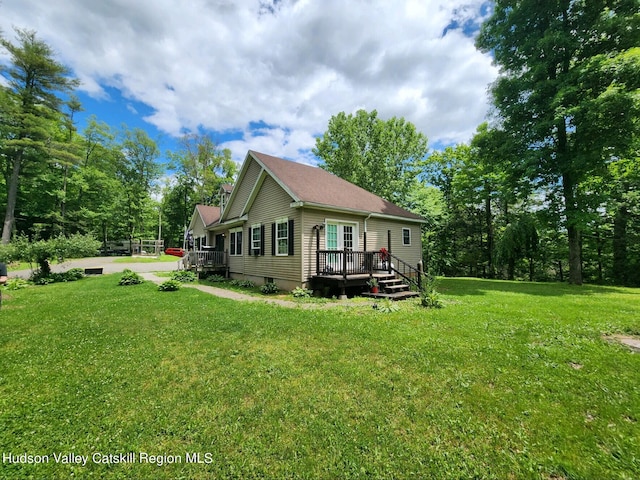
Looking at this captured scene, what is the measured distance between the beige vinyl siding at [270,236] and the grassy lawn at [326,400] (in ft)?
15.5

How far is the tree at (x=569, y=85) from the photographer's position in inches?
419

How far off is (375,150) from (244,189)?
55.4ft

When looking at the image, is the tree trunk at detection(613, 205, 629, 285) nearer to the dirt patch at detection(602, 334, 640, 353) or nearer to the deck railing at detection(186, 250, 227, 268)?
the dirt patch at detection(602, 334, 640, 353)

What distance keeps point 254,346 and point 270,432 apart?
2.19 meters

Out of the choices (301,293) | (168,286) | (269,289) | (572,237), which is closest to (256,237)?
(269,289)

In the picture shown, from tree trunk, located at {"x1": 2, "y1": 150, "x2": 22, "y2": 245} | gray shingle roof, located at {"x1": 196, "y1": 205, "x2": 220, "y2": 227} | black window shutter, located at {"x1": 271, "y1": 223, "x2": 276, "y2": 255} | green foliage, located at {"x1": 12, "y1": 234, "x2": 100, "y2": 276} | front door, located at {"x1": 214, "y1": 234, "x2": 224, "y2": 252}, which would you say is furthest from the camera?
gray shingle roof, located at {"x1": 196, "y1": 205, "x2": 220, "y2": 227}

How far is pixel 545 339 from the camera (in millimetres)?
4699

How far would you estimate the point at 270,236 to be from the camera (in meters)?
11.7

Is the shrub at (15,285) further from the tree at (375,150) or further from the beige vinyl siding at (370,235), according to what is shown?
the tree at (375,150)

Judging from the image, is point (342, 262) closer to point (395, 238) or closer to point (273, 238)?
point (273, 238)

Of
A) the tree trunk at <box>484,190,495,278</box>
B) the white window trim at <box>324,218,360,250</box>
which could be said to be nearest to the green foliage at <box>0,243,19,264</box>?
the white window trim at <box>324,218,360,250</box>

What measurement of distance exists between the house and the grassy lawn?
4491 mm

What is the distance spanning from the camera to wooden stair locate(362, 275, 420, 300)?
8859 mm

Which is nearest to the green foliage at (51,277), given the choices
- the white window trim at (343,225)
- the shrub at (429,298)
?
the white window trim at (343,225)
